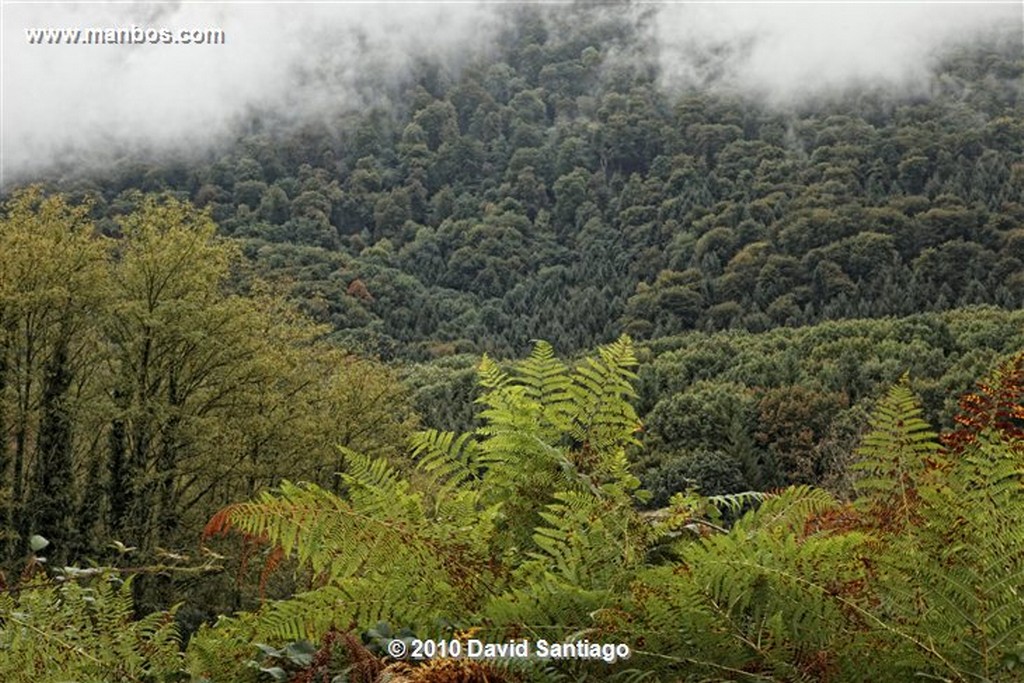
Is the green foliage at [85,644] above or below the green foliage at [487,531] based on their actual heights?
below

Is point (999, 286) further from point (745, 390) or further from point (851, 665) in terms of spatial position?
point (851, 665)

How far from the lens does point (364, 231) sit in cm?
11488

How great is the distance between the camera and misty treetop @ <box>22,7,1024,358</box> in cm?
8388

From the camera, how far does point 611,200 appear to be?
124000 millimetres

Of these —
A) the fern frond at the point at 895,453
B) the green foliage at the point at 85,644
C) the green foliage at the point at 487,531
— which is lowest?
the green foliage at the point at 85,644

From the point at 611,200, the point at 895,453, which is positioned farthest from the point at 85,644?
the point at 611,200

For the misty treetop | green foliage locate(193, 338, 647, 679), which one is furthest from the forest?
the misty treetop

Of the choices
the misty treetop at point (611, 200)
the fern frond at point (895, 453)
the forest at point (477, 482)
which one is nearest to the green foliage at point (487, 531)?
the forest at point (477, 482)

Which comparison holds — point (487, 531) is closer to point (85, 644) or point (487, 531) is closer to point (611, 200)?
point (85, 644)

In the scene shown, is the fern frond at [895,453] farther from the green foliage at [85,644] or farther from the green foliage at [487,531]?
the green foliage at [85,644]

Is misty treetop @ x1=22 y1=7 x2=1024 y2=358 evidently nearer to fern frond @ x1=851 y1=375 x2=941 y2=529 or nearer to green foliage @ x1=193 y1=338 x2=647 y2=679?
green foliage @ x1=193 y1=338 x2=647 y2=679

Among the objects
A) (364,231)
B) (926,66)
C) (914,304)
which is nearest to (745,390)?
(914,304)

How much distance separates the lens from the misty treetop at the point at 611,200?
3302 inches

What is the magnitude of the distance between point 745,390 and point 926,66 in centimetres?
11456
